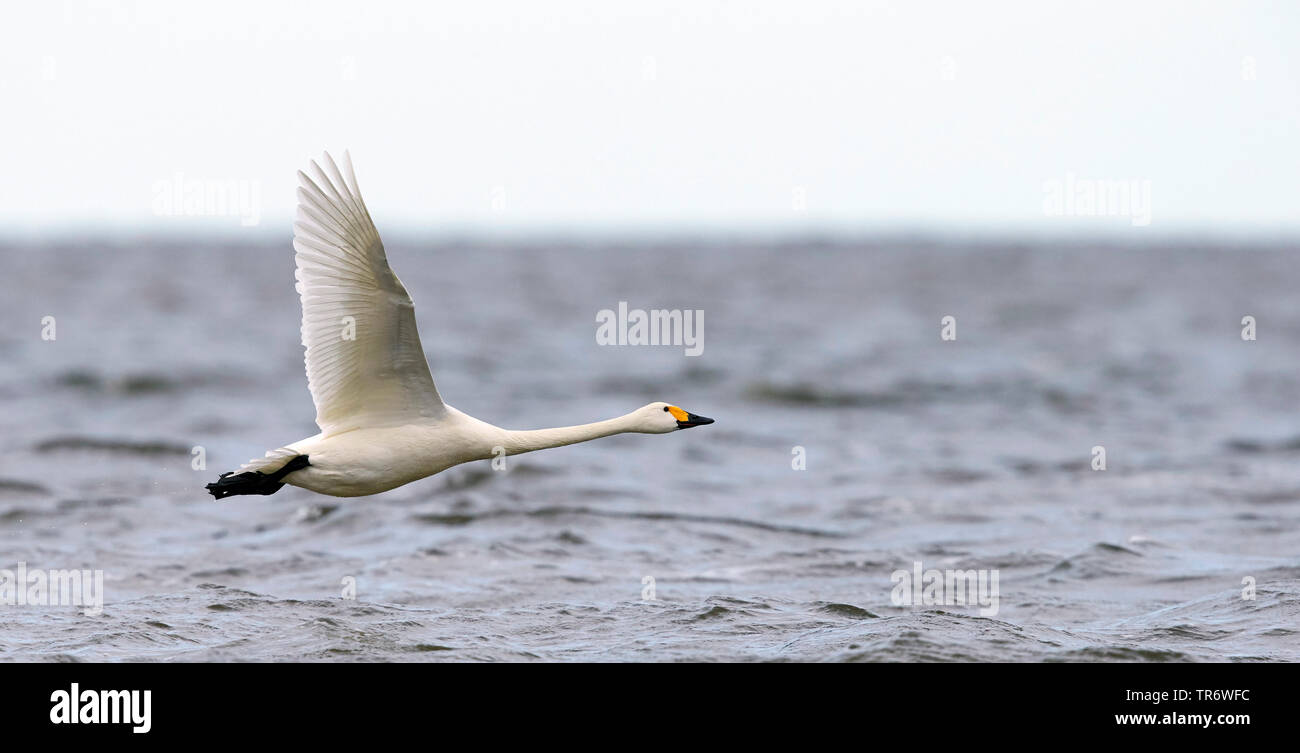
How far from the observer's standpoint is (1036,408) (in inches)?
1033

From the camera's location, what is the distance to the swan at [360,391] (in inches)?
376

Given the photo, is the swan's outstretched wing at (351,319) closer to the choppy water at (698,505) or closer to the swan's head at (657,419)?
the swan's head at (657,419)

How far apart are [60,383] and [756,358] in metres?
14.6

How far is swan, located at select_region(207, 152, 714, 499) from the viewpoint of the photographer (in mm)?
9547

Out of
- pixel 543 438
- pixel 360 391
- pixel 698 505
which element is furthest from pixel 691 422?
pixel 698 505

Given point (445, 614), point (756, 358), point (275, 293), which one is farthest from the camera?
point (275, 293)

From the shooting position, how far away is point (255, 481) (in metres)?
9.91

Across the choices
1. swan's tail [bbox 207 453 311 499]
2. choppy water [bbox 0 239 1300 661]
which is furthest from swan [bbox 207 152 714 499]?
choppy water [bbox 0 239 1300 661]

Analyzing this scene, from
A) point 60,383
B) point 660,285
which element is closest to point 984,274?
point 660,285

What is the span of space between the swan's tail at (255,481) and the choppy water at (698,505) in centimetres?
132

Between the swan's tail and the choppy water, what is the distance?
1.32 metres
